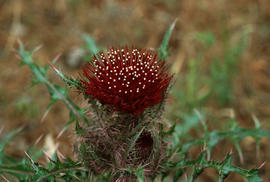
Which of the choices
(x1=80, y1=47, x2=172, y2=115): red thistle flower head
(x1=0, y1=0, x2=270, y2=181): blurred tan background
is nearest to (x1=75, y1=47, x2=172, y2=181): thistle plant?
(x1=80, y1=47, x2=172, y2=115): red thistle flower head

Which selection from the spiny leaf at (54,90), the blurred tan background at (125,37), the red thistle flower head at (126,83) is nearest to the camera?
the red thistle flower head at (126,83)

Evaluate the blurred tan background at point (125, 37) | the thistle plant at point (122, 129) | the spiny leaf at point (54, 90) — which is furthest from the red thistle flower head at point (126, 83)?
the blurred tan background at point (125, 37)

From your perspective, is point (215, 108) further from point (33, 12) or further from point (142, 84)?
point (33, 12)

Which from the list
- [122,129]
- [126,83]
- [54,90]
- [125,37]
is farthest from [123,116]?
[125,37]

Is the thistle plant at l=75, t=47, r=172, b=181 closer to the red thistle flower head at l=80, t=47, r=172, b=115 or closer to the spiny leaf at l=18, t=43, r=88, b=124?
the red thistle flower head at l=80, t=47, r=172, b=115

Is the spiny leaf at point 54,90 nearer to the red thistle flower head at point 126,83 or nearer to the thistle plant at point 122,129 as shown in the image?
the thistle plant at point 122,129
